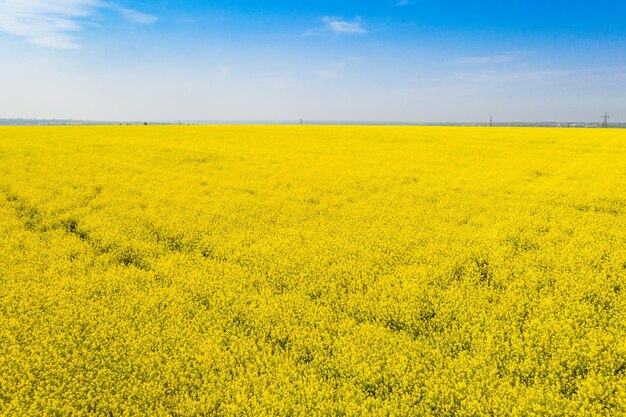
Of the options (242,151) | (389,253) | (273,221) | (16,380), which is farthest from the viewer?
(242,151)

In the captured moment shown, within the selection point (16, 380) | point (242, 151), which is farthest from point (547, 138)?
point (16, 380)

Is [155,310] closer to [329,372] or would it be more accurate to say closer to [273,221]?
[329,372]

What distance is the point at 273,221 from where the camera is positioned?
11.1 meters

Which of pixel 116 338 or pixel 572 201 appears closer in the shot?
pixel 116 338

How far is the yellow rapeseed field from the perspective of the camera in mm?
4914

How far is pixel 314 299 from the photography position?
7.02m

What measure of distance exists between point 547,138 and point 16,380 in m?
29.9

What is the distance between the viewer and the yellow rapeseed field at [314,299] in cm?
491

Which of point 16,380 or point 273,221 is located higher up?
point 273,221

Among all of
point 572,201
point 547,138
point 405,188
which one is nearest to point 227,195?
point 405,188

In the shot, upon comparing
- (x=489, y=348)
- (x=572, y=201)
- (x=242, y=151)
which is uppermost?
(x=242, y=151)

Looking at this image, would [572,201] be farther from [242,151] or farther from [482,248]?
[242,151]

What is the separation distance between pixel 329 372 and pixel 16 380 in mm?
3943

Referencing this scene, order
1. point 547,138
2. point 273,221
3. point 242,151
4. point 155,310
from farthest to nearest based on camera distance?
point 547,138
point 242,151
point 273,221
point 155,310
